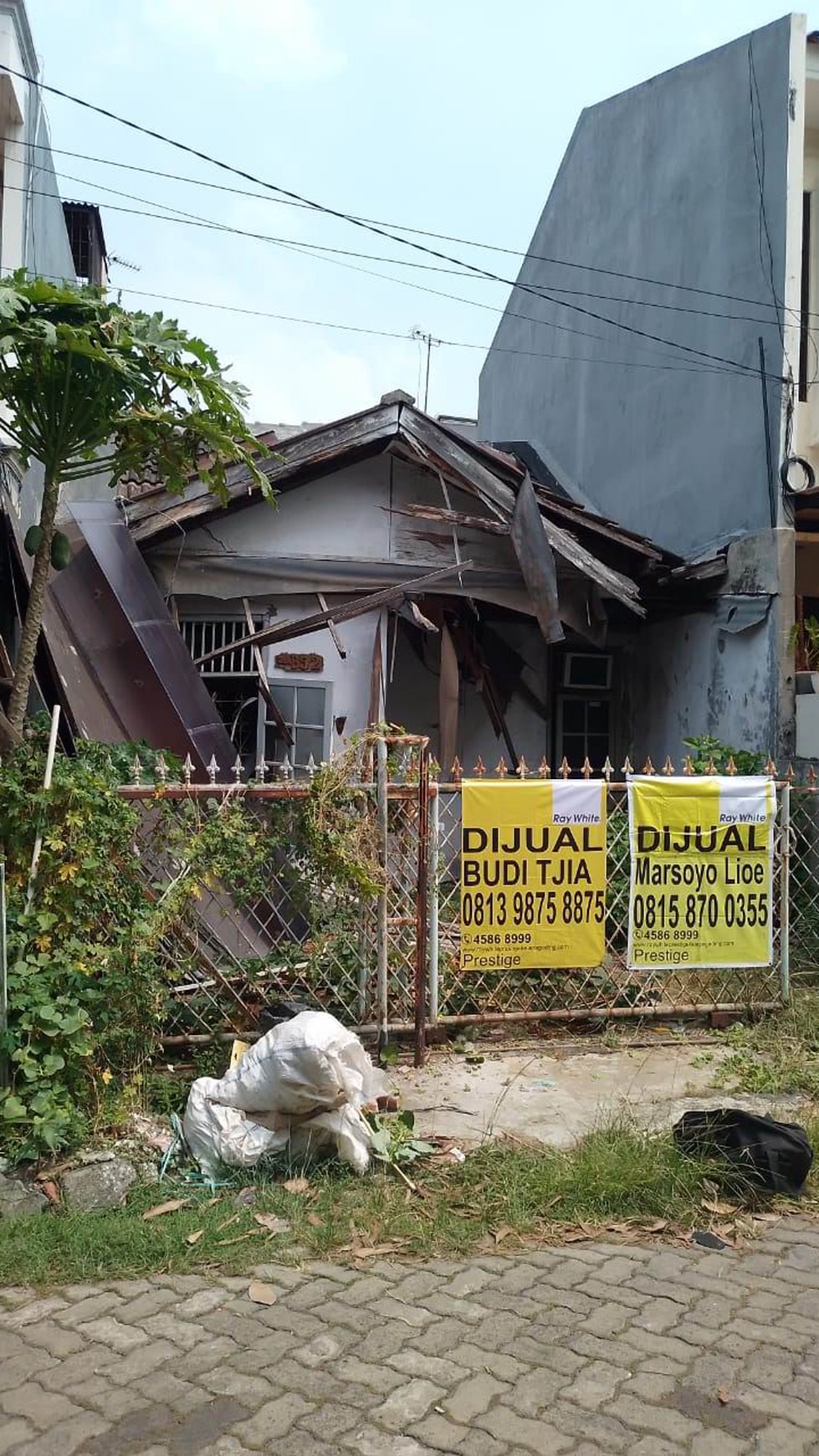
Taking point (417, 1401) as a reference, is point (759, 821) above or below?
above

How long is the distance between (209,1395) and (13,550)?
18.6 ft

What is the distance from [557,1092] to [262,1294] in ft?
7.06

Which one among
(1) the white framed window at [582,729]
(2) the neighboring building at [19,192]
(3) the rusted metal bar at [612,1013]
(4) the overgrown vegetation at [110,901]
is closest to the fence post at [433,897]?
(3) the rusted metal bar at [612,1013]

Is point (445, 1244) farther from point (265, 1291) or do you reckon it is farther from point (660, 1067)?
point (660, 1067)

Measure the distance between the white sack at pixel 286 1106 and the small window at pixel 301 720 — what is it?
483cm

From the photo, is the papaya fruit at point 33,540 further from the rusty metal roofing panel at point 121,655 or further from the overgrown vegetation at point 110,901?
the rusty metal roofing panel at point 121,655

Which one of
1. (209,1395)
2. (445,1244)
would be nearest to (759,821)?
(445,1244)

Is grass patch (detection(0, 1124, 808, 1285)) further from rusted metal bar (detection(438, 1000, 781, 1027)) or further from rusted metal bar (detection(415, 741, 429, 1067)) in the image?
rusted metal bar (detection(438, 1000, 781, 1027))

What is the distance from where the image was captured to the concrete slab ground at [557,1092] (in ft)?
15.5

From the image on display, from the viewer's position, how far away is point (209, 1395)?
113 inches

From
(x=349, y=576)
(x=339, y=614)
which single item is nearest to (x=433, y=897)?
(x=339, y=614)

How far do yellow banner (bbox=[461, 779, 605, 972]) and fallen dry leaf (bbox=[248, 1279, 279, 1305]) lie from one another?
8.00 ft

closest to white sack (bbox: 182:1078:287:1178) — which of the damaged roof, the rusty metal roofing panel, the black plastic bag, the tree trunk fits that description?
the black plastic bag

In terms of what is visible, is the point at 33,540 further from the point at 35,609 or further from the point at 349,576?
the point at 349,576
